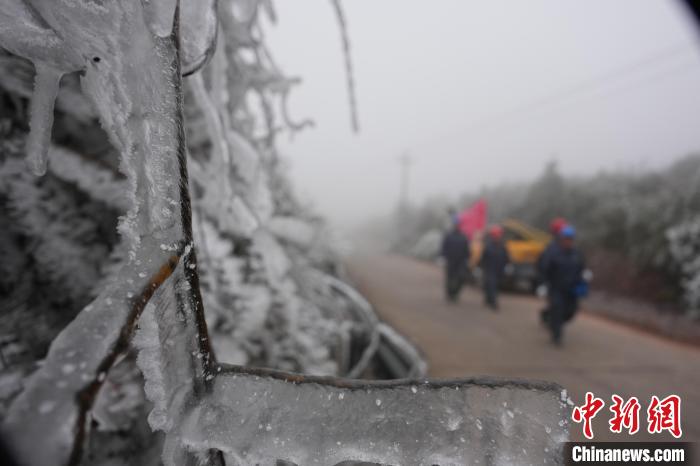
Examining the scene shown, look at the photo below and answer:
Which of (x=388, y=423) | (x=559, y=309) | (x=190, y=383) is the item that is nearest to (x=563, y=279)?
(x=559, y=309)

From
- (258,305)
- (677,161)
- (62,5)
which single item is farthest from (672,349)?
(677,161)

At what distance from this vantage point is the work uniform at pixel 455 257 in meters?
6.23

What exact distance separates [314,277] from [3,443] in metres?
2.51

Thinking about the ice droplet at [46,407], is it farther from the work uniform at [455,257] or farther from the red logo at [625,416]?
the work uniform at [455,257]

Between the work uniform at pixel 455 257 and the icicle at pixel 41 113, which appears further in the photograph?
the work uniform at pixel 455 257

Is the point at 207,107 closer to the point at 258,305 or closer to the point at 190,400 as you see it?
the point at 190,400

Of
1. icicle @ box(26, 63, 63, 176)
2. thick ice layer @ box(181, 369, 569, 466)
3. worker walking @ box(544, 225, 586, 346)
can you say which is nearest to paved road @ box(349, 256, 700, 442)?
worker walking @ box(544, 225, 586, 346)

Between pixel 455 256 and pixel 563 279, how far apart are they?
2.12m

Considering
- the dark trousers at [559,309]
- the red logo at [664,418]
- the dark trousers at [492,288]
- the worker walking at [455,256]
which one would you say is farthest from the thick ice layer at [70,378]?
the dark trousers at [492,288]

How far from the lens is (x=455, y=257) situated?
20.6 feet

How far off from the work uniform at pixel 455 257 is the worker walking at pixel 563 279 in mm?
1817

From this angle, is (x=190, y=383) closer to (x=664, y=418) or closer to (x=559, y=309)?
(x=664, y=418)

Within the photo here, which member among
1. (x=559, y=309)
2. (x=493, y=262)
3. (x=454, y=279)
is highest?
(x=493, y=262)

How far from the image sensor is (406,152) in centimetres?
2884
